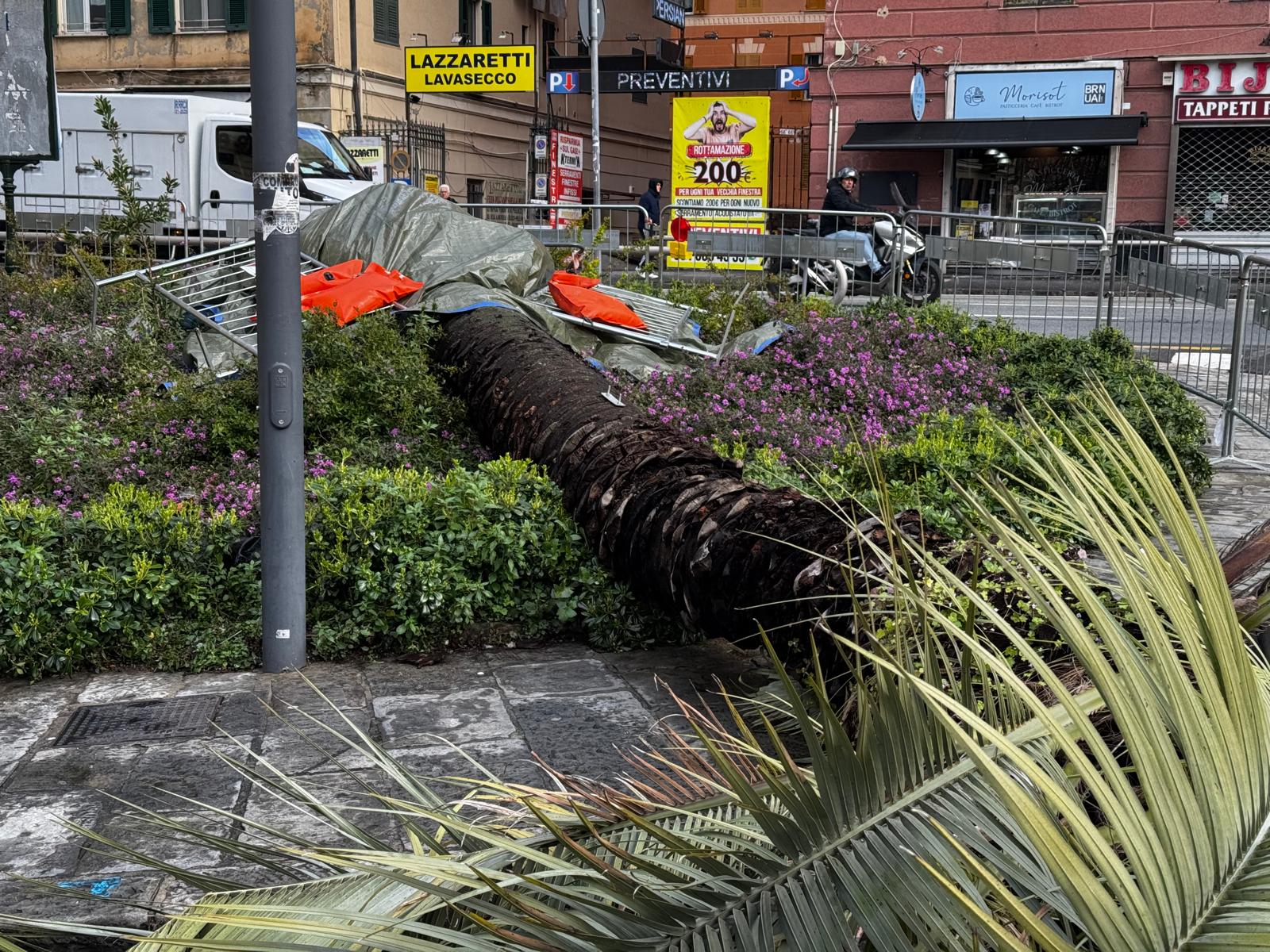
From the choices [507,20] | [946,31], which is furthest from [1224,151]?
[507,20]

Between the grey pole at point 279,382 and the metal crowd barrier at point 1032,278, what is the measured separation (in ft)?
22.1

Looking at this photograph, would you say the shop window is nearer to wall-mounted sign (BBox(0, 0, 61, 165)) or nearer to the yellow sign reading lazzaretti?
the yellow sign reading lazzaretti

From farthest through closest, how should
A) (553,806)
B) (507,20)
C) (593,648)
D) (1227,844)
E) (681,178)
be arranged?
(507,20) → (681,178) → (593,648) → (553,806) → (1227,844)

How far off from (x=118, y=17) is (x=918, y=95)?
17.8m

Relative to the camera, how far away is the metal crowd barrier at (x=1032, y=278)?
1043 cm

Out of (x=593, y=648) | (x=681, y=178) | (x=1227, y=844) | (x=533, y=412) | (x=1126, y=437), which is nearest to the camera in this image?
(x=1227, y=844)

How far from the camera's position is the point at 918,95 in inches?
1012

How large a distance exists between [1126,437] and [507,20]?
37499 millimetres

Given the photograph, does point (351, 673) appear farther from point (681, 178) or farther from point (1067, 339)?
point (681, 178)

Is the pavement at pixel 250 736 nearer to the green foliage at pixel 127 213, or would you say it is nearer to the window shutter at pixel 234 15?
the green foliage at pixel 127 213

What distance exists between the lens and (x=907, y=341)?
9281mm

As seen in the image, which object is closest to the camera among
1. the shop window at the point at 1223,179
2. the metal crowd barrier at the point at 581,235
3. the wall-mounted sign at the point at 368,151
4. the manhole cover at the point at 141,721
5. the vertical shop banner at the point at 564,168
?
the manhole cover at the point at 141,721

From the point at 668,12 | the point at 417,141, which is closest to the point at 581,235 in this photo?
the point at 417,141

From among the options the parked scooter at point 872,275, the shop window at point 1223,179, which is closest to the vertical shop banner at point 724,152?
the parked scooter at point 872,275
